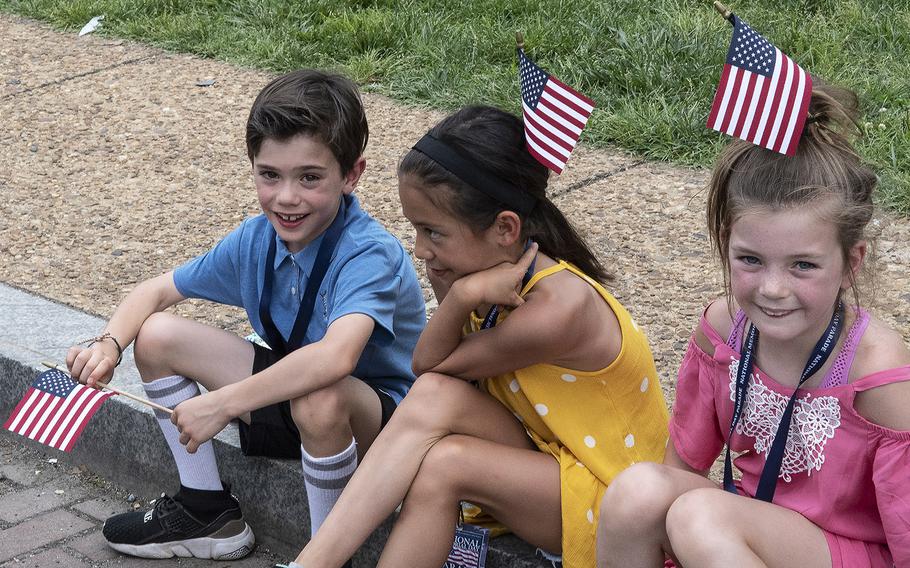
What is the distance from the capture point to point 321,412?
10.00 feet

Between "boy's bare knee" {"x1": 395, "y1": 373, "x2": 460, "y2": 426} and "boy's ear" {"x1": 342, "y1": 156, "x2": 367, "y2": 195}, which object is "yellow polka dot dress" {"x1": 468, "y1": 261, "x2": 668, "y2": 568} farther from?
"boy's ear" {"x1": 342, "y1": 156, "x2": 367, "y2": 195}

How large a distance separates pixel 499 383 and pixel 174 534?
0.99 metres

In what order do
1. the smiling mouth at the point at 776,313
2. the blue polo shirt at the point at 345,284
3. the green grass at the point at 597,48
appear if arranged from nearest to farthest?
the smiling mouth at the point at 776,313 < the blue polo shirt at the point at 345,284 < the green grass at the point at 597,48

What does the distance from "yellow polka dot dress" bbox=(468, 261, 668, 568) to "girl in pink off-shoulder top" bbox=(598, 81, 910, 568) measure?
287mm

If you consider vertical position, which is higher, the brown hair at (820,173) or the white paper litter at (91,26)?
the brown hair at (820,173)

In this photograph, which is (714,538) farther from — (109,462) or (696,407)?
(109,462)

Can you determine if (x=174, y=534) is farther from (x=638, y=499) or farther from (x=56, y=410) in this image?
(x=638, y=499)

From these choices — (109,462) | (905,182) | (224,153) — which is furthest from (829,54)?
(109,462)

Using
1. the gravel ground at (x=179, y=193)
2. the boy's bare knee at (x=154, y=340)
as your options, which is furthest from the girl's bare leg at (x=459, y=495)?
the gravel ground at (x=179, y=193)

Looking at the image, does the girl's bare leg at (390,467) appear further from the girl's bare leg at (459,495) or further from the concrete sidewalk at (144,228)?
the concrete sidewalk at (144,228)

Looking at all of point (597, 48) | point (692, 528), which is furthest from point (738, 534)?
point (597, 48)

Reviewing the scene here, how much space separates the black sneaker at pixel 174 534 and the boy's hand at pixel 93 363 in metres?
0.38

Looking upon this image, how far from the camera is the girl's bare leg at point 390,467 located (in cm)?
287

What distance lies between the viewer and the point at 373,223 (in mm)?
3381
